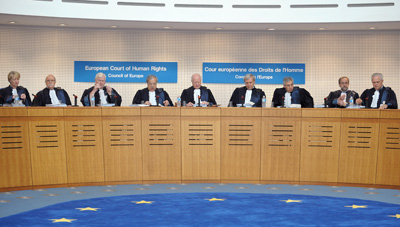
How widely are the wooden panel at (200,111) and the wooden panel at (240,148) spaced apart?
181 millimetres

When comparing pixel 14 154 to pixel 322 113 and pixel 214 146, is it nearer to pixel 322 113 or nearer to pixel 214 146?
pixel 214 146

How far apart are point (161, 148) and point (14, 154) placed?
7.87 feet

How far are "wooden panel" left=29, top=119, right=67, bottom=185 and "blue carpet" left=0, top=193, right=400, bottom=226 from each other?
1222 millimetres

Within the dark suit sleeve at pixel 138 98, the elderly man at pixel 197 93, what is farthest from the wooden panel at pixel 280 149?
the dark suit sleeve at pixel 138 98

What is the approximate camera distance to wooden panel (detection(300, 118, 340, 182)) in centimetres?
791

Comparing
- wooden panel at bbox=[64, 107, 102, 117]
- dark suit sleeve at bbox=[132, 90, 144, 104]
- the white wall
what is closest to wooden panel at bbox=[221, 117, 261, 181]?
wooden panel at bbox=[64, 107, 102, 117]

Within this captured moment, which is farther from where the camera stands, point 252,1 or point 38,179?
point 252,1

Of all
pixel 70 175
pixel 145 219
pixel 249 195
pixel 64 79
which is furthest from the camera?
pixel 64 79

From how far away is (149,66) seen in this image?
11633mm

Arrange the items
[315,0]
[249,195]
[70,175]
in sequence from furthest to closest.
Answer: [315,0] → [70,175] → [249,195]

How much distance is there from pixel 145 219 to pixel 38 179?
279cm

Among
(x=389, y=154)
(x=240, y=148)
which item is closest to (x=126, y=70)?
(x=240, y=148)

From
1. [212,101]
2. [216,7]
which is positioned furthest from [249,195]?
[216,7]

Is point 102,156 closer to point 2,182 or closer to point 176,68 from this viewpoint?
point 2,182
